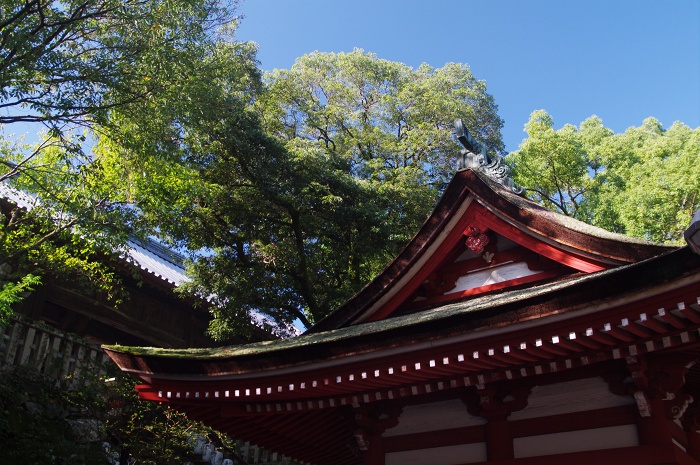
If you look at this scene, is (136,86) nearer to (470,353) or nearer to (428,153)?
(470,353)

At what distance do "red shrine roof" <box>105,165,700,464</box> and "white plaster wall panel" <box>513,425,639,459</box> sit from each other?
62 cm

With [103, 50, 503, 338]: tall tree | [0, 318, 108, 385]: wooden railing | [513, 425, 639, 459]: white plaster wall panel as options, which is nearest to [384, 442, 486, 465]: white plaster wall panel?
[513, 425, 639, 459]: white plaster wall panel

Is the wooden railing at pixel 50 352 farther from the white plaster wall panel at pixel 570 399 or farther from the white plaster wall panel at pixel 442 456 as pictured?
the white plaster wall panel at pixel 570 399

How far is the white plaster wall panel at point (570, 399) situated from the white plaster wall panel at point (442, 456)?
0.52 m

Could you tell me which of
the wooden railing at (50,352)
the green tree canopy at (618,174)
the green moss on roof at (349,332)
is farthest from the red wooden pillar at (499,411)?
the green tree canopy at (618,174)

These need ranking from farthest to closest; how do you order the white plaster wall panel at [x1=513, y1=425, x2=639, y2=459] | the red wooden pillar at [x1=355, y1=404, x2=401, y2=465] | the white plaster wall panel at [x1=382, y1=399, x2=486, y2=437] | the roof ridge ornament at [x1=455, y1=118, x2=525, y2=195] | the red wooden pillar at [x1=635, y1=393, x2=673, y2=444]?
the roof ridge ornament at [x1=455, y1=118, x2=525, y2=195]
the red wooden pillar at [x1=355, y1=404, x2=401, y2=465]
the white plaster wall panel at [x1=382, y1=399, x2=486, y2=437]
the white plaster wall panel at [x1=513, y1=425, x2=639, y2=459]
the red wooden pillar at [x1=635, y1=393, x2=673, y2=444]

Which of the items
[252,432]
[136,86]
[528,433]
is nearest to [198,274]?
[136,86]

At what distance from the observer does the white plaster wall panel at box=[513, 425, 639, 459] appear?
5.42m

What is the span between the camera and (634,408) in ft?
17.8

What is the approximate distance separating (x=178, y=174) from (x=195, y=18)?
127 inches

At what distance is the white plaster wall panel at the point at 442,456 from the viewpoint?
623 centimetres

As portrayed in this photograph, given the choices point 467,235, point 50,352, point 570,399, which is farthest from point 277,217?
point 570,399

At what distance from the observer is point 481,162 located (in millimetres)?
8555

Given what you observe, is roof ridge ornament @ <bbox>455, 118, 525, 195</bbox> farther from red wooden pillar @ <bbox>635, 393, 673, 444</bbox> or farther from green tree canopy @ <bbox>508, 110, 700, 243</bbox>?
green tree canopy @ <bbox>508, 110, 700, 243</bbox>
